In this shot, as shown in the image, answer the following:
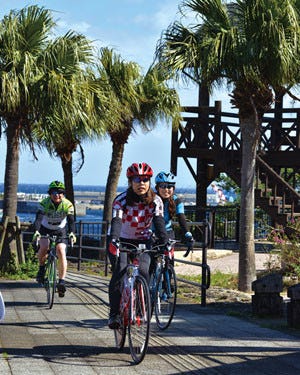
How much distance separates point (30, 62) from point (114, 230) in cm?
899

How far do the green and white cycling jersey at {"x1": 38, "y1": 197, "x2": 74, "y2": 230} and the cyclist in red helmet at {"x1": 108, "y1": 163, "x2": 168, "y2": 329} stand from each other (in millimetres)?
3751

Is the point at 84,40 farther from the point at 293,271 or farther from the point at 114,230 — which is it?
the point at 114,230

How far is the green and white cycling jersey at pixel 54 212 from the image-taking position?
40.0ft

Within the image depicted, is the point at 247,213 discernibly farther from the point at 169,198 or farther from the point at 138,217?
the point at 138,217

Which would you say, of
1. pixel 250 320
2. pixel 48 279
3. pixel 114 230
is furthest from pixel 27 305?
pixel 114 230

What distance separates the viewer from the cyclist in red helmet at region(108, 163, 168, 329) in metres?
8.04

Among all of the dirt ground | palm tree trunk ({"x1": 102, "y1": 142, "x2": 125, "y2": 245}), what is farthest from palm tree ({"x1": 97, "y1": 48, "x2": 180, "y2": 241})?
the dirt ground

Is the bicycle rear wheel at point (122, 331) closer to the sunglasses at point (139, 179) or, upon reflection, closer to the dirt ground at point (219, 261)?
the sunglasses at point (139, 179)

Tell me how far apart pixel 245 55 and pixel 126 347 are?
751 centimetres

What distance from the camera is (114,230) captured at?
7969mm

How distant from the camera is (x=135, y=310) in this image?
768cm

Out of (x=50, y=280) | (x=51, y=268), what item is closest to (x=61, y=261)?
(x=51, y=268)

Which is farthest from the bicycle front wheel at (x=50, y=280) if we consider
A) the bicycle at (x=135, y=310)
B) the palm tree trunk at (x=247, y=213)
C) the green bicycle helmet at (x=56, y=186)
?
the palm tree trunk at (x=247, y=213)

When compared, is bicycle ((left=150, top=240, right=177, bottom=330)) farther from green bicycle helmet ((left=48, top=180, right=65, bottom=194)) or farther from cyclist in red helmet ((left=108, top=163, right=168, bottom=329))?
green bicycle helmet ((left=48, top=180, right=65, bottom=194))
